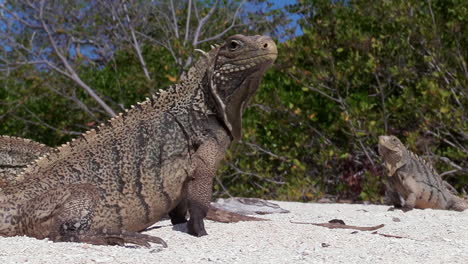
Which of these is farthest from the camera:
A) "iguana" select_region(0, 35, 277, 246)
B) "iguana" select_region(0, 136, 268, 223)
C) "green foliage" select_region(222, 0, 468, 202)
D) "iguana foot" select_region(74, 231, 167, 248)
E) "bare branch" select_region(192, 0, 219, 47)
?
"bare branch" select_region(192, 0, 219, 47)

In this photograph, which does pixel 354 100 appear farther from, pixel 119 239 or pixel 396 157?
pixel 119 239

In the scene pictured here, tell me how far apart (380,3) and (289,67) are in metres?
1.96

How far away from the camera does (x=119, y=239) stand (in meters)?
4.73

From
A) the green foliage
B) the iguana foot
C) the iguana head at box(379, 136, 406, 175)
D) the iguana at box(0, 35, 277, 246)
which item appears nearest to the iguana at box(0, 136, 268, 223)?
the iguana at box(0, 35, 277, 246)

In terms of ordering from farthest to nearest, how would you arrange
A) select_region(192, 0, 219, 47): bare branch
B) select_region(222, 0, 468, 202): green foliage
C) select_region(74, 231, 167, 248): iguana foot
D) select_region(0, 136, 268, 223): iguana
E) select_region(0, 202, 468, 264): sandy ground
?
1. select_region(192, 0, 219, 47): bare branch
2. select_region(222, 0, 468, 202): green foliage
3. select_region(0, 136, 268, 223): iguana
4. select_region(74, 231, 167, 248): iguana foot
5. select_region(0, 202, 468, 264): sandy ground

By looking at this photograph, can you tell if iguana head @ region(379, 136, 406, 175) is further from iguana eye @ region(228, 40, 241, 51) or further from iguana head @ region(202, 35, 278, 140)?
iguana eye @ region(228, 40, 241, 51)

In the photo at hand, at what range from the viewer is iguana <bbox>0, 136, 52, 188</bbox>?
23.0ft

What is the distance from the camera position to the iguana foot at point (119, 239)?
4.69 metres

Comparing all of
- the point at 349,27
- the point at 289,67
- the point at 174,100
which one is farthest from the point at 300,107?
the point at 174,100

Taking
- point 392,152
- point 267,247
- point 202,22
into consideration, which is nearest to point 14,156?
point 267,247

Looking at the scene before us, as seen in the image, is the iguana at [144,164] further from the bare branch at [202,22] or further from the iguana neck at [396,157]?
the bare branch at [202,22]

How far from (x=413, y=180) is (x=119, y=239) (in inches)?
226

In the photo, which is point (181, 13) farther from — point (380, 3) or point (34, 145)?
point (34, 145)

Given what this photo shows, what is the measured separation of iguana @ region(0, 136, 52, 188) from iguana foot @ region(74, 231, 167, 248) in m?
2.52
